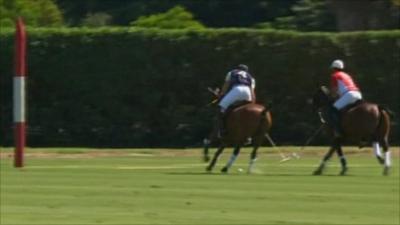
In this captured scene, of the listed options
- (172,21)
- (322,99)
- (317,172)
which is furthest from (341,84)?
(172,21)

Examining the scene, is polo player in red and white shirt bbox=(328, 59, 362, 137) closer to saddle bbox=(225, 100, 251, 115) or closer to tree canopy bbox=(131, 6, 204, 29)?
saddle bbox=(225, 100, 251, 115)

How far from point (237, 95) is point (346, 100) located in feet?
6.57

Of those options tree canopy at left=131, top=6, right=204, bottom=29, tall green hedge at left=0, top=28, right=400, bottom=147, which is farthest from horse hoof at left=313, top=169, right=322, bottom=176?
tree canopy at left=131, top=6, right=204, bottom=29

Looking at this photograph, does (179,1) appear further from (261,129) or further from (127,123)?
(261,129)

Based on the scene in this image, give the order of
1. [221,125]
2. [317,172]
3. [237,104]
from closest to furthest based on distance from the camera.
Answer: [317,172], [237,104], [221,125]

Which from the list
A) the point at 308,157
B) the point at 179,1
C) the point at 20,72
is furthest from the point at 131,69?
the point at 179,1

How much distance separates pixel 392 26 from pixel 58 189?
1315 inches

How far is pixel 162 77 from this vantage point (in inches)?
1499

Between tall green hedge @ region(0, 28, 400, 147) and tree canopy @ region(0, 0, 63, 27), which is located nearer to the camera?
tall green hedge @ region(0, 28, 400, 147)

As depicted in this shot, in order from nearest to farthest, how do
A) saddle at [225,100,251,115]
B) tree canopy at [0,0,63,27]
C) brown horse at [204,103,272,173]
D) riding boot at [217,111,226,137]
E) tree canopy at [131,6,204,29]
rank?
brown horse at [204,103,272,173] < saddle at [225,100,251,115] < riding boot at [217,111,226,137] < tree canopy at [131,6,204,29] < tree canopy at [0,0,63,27]

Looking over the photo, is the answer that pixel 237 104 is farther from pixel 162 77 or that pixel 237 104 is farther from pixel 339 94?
pixel 162 77

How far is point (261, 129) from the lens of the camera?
26.3 m

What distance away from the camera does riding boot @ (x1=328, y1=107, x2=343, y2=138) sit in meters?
25.8

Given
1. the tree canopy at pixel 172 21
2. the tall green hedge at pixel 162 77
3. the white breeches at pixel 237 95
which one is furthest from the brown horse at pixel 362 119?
the tree canopy at pixel 172 21
